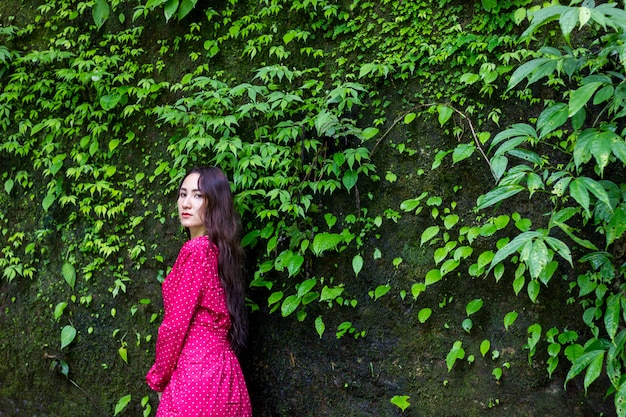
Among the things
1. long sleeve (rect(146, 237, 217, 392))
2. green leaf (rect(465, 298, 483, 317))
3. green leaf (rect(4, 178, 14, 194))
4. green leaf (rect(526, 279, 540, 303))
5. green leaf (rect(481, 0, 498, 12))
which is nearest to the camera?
green leaf (rect(526, 279, 540, 303))

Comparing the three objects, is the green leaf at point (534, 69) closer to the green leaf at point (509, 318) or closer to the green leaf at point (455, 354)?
the green leaf at point (509, 318)

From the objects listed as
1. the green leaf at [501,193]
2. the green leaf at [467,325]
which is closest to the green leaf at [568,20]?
the green leaf at [501,193]

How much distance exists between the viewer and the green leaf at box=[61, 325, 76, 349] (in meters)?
3.40

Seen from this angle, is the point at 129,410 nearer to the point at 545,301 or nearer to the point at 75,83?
the point at 75,83

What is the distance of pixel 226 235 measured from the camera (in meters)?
2.74

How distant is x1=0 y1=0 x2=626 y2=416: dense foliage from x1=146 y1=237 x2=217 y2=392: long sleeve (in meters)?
0.42

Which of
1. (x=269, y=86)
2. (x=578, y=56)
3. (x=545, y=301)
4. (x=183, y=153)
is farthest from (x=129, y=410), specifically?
(x=578, y=56)

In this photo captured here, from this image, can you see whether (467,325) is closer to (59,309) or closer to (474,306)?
(474,306)

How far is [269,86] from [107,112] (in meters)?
1.11

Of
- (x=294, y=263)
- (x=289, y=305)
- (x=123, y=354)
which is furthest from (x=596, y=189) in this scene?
(x=123, y=354)

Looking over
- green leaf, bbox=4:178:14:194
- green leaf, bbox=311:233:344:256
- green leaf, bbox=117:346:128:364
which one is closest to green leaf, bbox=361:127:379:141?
green leaf, bbox=311:233:344:256

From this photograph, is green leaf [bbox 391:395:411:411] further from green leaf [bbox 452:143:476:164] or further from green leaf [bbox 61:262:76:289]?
green leaf [bbox 61:262:76:289]

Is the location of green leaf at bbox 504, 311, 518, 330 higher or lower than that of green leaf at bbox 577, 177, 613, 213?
lower

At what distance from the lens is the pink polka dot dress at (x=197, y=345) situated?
2.52 m
